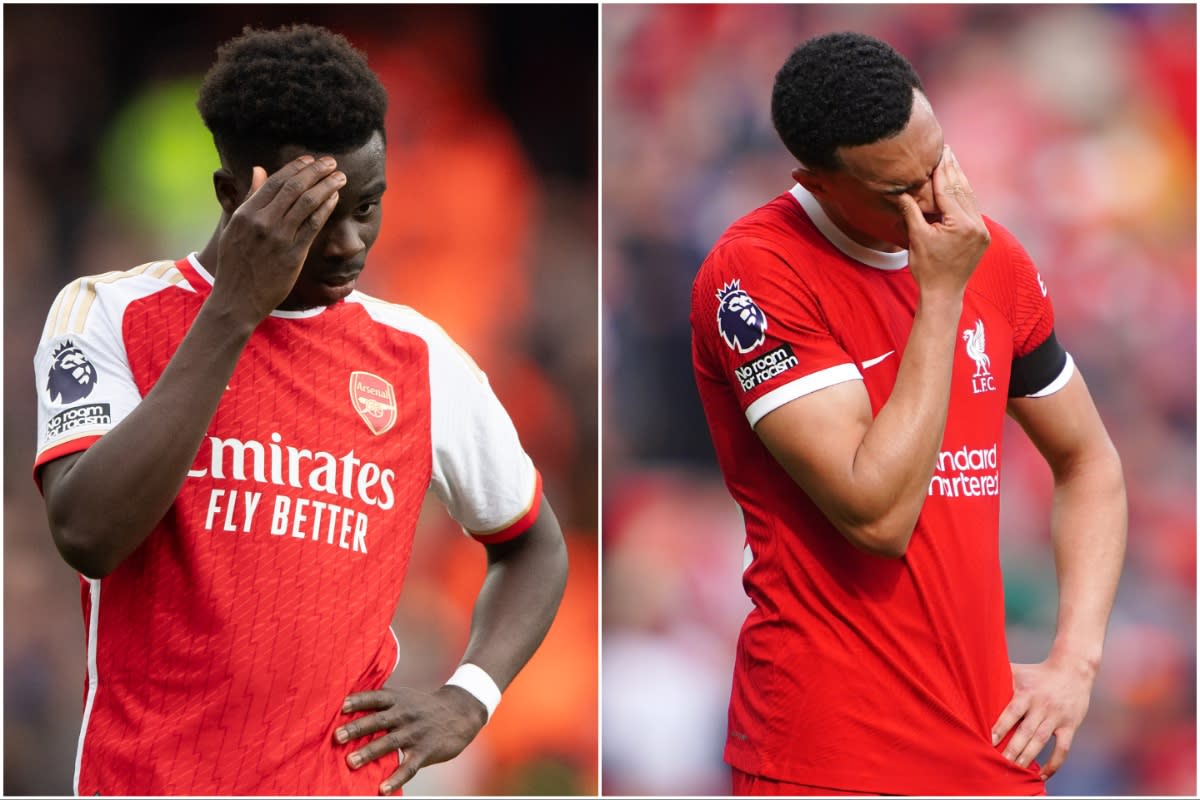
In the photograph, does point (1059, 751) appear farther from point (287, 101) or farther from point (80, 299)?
point (80, 299)

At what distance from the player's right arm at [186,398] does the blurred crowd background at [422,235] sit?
289 centimetres

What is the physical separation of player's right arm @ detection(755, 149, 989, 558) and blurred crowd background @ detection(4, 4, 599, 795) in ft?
8.68

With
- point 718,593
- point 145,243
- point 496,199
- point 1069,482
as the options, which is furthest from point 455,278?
point 1069,482

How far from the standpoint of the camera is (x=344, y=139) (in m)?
2.09

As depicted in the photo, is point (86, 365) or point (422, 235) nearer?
point (86, 365)

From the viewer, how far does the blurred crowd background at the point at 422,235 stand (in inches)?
183

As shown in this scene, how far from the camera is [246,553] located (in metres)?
2.02

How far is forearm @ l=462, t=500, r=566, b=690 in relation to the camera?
246 centimetres

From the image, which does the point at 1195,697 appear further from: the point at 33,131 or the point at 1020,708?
the point at 33,131

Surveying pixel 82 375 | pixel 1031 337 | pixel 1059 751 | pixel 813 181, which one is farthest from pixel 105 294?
pixel 1059 751

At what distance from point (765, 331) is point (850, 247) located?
26 centimetres

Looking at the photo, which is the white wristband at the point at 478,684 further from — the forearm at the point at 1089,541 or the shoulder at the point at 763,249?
the forearm at the point at 1089,541

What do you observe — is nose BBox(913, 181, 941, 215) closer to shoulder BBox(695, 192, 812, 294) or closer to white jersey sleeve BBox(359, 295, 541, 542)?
shoulder BBox(695, 192, 812, 294)

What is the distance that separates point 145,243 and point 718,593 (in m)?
2.45
